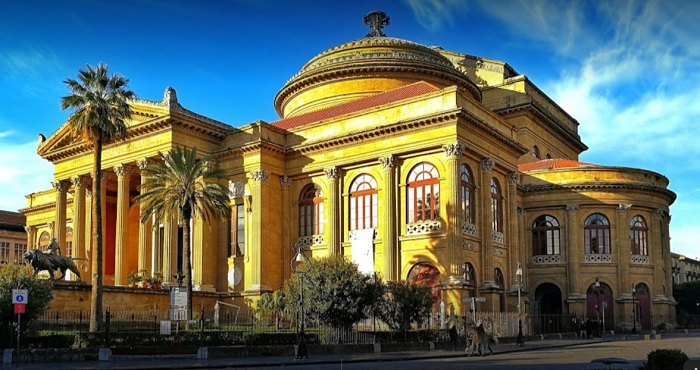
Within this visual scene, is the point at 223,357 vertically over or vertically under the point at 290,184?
under

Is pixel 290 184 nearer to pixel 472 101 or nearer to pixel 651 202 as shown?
pixel 472 101

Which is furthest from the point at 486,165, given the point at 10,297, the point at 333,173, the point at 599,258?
the point at 10,297

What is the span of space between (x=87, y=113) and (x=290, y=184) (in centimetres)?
1554

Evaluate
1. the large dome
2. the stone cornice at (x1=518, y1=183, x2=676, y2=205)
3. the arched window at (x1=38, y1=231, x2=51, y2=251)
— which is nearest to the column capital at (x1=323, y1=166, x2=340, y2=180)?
the large dome

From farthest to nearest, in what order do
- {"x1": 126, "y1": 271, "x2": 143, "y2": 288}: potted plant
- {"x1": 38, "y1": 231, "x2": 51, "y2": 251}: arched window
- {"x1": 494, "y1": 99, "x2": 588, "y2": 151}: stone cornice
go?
{"x1": 38, "y1": 231, "x2": 51, "y2": 251}: arched window < {"x1": 494, "y1": 99, "x2": 588, "y2": 151}: stone cornice < {"x1": 126, "y1": 271, "x2": 143, "y2": 288}: potted plant

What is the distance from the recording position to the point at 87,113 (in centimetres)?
3412

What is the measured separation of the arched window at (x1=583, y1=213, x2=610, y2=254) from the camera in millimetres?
51844

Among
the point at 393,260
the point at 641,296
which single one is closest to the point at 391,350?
the point at 393,260

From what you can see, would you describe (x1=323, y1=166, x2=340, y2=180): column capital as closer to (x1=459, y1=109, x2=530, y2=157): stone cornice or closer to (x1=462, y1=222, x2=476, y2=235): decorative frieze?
(x1=462, y1=222, x2=476, y2=235): decorative frieze

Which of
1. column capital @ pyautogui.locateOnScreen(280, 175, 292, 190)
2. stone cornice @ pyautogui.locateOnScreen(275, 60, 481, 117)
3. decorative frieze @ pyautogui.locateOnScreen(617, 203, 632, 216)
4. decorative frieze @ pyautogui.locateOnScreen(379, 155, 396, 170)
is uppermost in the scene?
stone cornice @ pyautogui.locateOnScreen(275, 60, 481, 117)

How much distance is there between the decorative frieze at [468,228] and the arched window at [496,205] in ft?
9.93

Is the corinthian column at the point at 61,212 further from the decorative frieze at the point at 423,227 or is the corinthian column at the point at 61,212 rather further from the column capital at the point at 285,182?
the decorative frieze at the point at 423,227

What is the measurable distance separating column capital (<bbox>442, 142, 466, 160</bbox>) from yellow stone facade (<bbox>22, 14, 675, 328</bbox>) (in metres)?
0.08

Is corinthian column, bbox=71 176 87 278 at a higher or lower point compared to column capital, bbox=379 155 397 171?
lower
